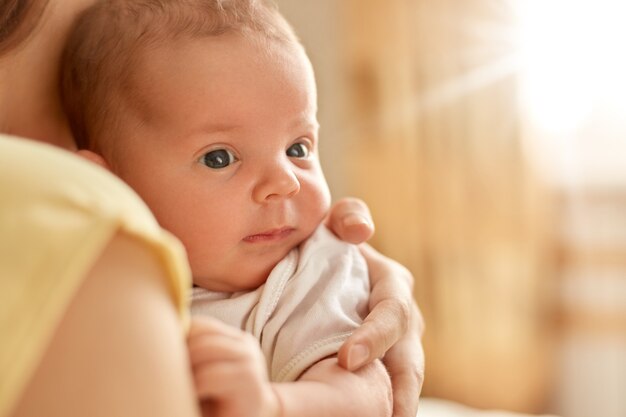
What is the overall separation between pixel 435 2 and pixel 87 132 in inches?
118

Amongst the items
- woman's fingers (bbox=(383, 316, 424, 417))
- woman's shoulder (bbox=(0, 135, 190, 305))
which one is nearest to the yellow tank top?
woman's shoulder (bbox=(0, 135, 190, 305))

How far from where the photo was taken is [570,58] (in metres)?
3.55

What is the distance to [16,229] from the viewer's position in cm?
50

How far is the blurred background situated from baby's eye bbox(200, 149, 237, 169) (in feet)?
9.25

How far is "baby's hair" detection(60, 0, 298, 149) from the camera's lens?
41.4 inches

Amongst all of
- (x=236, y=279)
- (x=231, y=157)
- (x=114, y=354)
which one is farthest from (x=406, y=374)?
(x=114, y=354)

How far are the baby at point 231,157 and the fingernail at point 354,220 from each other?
0.13 feet

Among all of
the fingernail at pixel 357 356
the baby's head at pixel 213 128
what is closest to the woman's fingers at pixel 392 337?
the fingernail at pixel 357 356

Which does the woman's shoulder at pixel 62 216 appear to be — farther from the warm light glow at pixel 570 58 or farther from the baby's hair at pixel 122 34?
the warm light glow at pixel 570 58

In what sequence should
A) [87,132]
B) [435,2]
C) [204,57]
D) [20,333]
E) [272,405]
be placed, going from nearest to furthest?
[20,333] < [272,405] < [204,57] < [87,132] < [435,2]

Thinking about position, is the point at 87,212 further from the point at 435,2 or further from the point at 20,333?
the point at 435,2

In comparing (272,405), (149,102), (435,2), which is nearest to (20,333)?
(272,405)

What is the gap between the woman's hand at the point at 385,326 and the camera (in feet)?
2.96

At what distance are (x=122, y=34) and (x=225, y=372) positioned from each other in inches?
23.7
